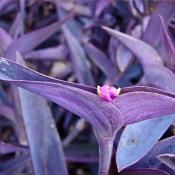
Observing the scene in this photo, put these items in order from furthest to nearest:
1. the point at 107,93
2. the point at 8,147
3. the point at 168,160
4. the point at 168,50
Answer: the point at 8,147, the point at 168,50, the point at 168,160, the point at 107,93

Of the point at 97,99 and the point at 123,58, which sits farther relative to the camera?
the point at 123,58

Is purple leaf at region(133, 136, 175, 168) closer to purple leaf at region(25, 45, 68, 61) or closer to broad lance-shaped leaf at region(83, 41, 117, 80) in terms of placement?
broad lance-shaped leaf at region(83, 41, 117, 80)

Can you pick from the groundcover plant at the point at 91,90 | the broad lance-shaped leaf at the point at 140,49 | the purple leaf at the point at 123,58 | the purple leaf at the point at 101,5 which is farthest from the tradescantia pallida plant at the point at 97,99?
the purple leaf at the point at 101,5

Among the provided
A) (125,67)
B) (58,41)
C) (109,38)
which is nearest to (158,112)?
(125,67)

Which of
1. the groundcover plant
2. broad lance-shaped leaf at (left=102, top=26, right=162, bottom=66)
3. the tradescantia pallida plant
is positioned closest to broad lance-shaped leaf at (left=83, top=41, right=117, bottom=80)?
the groundcover plant

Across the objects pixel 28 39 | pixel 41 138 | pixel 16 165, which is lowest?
pixel 16 165

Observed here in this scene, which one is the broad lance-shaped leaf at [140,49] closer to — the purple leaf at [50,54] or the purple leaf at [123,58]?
the purple leaf at [123,58]

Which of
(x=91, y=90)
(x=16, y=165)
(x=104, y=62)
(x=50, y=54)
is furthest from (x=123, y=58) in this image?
(x=91, y=90)

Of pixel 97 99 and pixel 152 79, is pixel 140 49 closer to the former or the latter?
pixel 152 79
